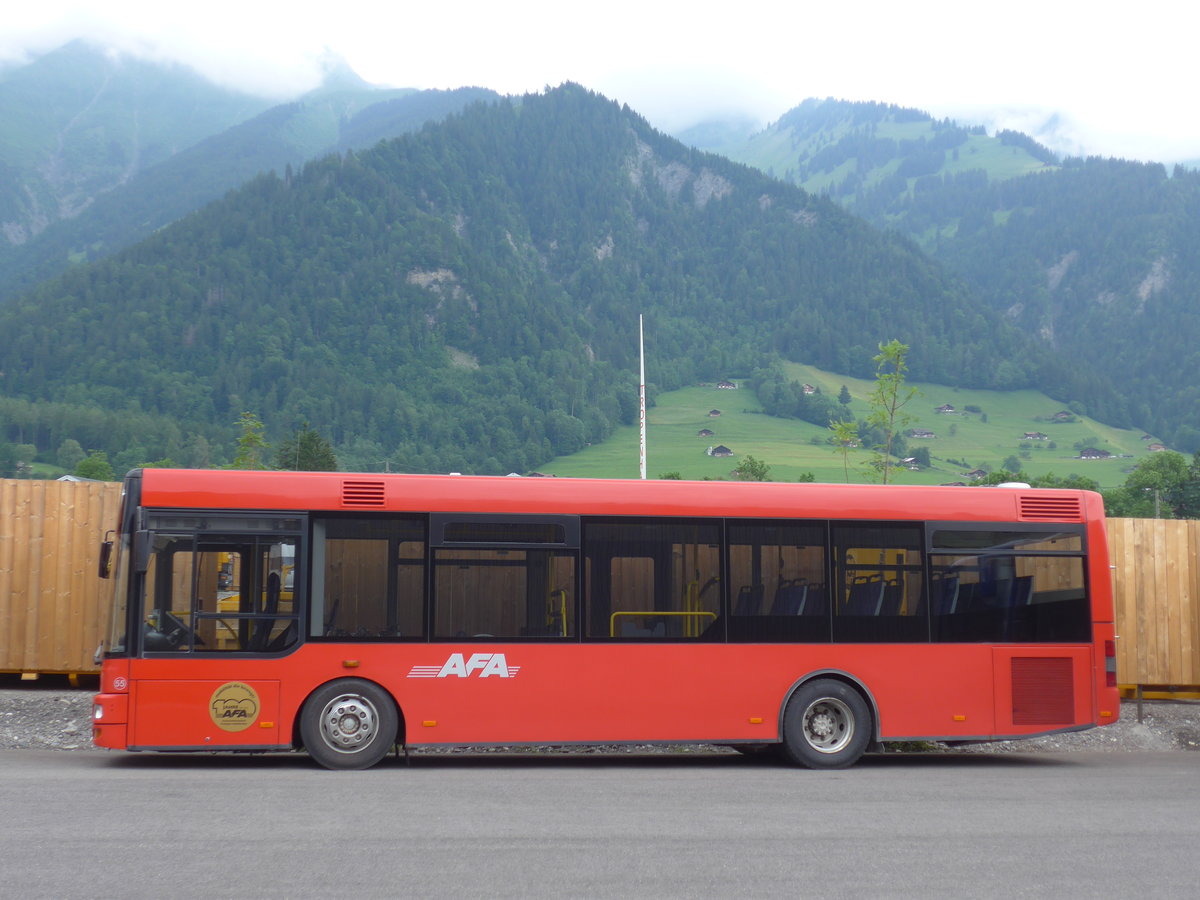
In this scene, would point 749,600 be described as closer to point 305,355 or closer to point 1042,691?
point 1042,691

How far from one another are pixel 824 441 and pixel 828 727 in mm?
133347

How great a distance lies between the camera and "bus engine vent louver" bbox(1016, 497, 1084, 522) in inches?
497

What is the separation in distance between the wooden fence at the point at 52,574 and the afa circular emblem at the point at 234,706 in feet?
13.2

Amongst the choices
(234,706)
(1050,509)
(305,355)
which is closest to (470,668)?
(234,706)

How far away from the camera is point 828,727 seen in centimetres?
1198

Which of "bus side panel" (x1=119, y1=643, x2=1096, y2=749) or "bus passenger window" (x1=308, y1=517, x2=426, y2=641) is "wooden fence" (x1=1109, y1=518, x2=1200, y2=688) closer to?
"bus side panel" (x1=119, y1=643, x2=1096, y2=749)

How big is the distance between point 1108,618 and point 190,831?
9.07 m

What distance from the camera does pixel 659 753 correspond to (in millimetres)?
13773

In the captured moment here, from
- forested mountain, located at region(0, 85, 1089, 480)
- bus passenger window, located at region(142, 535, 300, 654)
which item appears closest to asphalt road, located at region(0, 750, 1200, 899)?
bus passenger window, located at region(142, 535, 300, 654)

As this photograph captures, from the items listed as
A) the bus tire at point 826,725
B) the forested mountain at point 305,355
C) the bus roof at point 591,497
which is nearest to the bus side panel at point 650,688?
the bus tire at point 826,725

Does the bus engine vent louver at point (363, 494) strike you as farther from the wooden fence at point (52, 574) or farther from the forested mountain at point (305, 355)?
the forested mountain at point (305, 355)

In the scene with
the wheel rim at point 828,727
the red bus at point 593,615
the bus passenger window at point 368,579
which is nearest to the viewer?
the red bus at point 593,615

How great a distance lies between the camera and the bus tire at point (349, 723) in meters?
11.0

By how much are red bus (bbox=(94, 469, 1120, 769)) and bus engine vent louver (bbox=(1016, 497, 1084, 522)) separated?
0.07 ft
